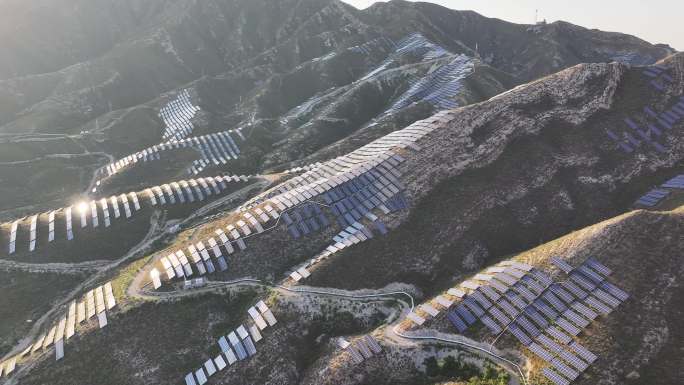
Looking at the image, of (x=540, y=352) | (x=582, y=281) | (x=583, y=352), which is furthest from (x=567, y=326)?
(x=582, y=281)

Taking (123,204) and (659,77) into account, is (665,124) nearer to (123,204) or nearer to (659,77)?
(659,77)

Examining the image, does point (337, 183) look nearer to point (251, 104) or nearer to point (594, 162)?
point (594, 162)

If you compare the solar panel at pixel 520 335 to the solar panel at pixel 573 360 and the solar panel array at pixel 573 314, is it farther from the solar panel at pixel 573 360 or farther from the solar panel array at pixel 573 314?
the solar panel at pixel 573 360

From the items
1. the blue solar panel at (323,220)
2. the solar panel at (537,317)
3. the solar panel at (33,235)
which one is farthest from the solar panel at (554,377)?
the solar panel at (33,235)

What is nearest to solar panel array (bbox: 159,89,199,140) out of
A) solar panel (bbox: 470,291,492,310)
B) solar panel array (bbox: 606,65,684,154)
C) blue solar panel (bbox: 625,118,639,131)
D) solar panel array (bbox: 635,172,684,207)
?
solar panel (bbox: 470,291,492,310)

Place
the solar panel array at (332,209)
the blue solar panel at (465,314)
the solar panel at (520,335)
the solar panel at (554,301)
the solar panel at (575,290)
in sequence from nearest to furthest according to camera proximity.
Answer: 1. the solar panel at (520,335)
2. the solar panel at (554,301)
3. the solar panel at (575,290)
4. the blue solar panel at (465,314)
5. the solar panel array at (332,209)

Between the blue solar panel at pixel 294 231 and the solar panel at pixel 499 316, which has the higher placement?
the blue solar panel at pixel 294 231

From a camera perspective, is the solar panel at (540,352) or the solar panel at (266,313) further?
the solar panel at (266,313)
